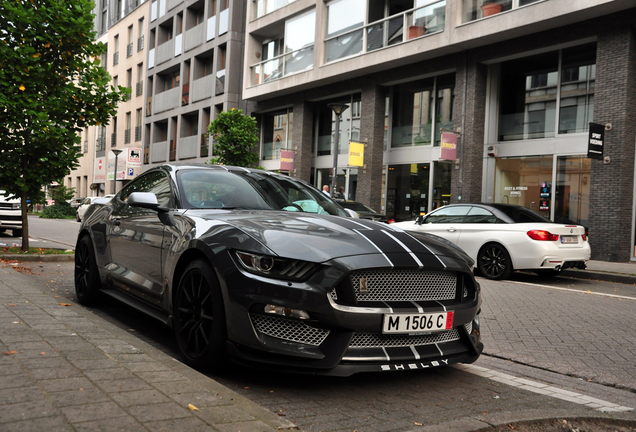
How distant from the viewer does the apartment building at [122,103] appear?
44319 millimetres

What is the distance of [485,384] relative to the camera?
161 inches

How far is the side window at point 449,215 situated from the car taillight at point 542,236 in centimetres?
179

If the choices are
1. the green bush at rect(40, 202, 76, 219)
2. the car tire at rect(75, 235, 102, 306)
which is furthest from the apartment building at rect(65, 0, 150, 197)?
the car tire at rect(75, 235, 102, 306)

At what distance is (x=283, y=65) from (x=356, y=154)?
21.5ft

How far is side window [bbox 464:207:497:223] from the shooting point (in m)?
11.8

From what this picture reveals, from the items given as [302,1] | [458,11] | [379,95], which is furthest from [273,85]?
[458,11]

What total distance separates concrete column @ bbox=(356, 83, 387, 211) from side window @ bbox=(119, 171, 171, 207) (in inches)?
655

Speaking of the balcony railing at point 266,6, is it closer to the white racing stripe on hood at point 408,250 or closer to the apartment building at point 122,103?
the apartment building at point 122,103

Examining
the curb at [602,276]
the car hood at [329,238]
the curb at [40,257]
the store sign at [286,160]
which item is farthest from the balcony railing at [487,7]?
the car hood at [329,238]

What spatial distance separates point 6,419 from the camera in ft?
8.51

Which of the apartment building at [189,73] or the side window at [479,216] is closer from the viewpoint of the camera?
the side window at [479,216]

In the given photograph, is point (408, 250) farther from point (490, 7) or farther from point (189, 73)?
point (189, 73)

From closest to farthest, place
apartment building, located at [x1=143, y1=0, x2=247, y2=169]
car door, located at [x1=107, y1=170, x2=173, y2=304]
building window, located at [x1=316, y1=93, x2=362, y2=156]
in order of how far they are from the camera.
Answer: car door, located at [x1=107, y1=170, x2=173, y2=304], building window, located at [x1=316, y1=93, x2=362, y2=156], apartment building, located at [x1=143, y1=0, x2=247, y2=169]

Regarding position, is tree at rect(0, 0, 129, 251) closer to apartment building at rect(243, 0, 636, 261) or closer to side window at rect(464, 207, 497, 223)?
side window at rect(464, 207, 497, 223)
